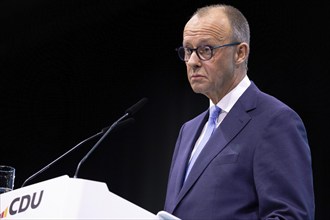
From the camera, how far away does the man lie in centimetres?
190

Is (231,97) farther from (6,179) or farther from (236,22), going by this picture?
(6,179)

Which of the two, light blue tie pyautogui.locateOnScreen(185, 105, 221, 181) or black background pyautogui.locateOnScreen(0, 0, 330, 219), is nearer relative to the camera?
light blue tie pyautogui.locateOnScreen(185, 105, 221, 181)

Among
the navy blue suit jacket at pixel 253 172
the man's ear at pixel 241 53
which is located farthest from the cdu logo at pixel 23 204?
the man's ear at pixel 241 53

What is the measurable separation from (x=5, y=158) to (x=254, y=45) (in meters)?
2.01

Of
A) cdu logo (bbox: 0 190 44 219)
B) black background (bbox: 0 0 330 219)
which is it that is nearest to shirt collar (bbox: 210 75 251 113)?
cdu logo (bbox: 0 190 44 219)

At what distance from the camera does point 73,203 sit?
1.45 m

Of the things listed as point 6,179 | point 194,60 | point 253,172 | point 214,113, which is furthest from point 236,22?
point 6,179

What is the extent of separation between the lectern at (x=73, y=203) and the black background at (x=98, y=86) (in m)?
2.76

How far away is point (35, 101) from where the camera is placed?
445 centimetres

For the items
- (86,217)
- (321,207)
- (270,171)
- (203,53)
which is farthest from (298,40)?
(86,217)

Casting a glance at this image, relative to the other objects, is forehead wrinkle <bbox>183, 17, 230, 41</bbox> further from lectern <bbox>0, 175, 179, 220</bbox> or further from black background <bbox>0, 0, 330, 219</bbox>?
black background <bbox>0, 0, 330, 219</bbox>

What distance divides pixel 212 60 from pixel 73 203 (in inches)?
39.3

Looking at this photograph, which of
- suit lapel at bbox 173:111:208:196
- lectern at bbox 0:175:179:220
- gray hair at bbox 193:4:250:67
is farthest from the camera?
gray hair at bbox 193:4:250:67

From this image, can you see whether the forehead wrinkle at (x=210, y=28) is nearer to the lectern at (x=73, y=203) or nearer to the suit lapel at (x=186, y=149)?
the suit lapel at (x=186, y=149)
